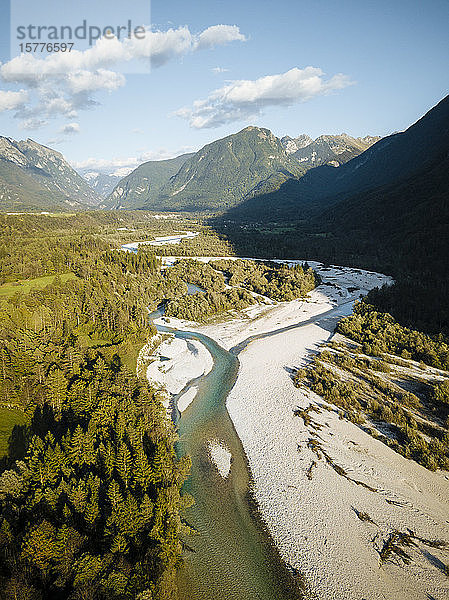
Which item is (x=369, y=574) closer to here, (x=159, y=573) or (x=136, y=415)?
(x=159, y=573)

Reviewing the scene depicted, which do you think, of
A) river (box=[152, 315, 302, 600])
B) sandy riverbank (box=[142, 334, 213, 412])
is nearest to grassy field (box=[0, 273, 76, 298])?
sandy riverbank (box=[142, 334, 213, 412])

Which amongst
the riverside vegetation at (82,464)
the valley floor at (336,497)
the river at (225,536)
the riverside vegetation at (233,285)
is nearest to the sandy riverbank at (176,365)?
the riverside vegetation at (82,464)

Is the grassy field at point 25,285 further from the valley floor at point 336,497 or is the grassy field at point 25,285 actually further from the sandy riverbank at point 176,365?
the valley floor at point 336,497

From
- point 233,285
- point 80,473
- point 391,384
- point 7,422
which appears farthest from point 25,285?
point 391,384

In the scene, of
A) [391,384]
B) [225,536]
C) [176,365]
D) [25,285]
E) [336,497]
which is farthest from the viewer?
[25,285]

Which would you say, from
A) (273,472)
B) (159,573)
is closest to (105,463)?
(159,573)

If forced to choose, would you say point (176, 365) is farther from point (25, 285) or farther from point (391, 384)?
point (25, 285)

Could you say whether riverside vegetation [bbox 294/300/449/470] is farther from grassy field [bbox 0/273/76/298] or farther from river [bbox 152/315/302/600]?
grassy field [bbox 0/273/76/298]
